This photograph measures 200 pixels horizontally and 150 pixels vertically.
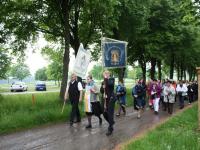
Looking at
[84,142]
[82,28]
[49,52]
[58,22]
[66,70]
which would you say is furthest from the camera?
[49,52]

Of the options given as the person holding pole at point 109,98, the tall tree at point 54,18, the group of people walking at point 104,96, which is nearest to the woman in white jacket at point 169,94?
the group of people walking at point 104,96

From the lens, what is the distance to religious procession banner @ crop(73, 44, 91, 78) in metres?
18.6

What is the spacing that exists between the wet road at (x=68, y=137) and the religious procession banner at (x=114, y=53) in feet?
22.6

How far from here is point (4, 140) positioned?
498 inches

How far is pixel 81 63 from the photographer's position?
61.7 ft

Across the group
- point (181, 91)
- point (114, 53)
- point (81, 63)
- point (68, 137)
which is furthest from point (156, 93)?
point (68, 137)

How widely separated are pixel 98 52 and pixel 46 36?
378 inches

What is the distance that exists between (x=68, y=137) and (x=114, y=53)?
11.0 metres

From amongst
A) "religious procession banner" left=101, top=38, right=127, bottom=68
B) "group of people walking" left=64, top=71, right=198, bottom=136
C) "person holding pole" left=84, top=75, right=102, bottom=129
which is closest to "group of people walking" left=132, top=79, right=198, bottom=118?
"group of people walking" left=64, top=71, right=198, bottom=136

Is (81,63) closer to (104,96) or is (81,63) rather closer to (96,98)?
(96,98)

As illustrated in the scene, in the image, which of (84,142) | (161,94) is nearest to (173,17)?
(161,94)

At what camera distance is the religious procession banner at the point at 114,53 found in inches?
909

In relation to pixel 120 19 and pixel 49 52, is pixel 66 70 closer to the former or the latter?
pixel 120 19

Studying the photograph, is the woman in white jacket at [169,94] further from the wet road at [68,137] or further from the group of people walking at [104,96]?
the wet road at [68,137]
